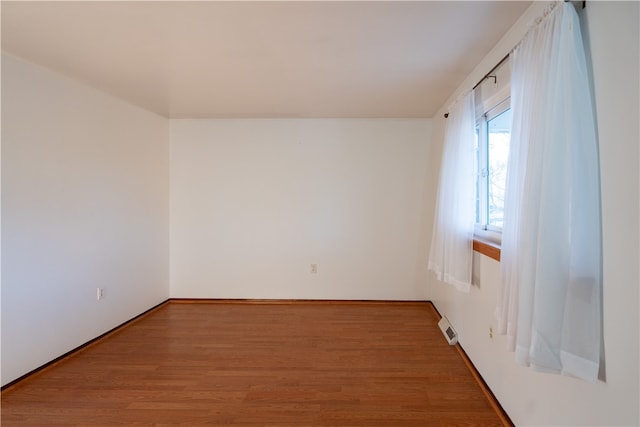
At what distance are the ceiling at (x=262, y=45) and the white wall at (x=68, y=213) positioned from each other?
29 centimetres

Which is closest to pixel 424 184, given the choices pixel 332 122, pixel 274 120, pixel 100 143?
pixel 332 122

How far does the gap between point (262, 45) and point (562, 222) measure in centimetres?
181

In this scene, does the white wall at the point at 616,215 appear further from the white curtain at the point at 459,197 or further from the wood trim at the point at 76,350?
the wood trim at the point at 76,350

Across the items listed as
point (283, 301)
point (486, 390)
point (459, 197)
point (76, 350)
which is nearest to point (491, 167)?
point (459, 197)

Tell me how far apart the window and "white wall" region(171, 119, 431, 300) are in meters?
1.13

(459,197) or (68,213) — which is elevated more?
(459,197)

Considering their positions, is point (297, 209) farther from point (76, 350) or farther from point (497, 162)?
point (76, 350)

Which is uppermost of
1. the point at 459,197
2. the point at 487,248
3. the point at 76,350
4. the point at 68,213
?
the point at 459,197

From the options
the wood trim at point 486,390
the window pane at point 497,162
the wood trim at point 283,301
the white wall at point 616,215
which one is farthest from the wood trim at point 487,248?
the wood trim at point 283,301

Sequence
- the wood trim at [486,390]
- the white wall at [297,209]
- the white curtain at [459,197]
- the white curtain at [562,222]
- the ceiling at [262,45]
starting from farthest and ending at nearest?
the white wall at [297,209] < the white curtain at [459,197] < the wood trim at [486,390] < the ceiling at [262,45] < the white curtain at [562,222]

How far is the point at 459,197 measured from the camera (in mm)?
2094

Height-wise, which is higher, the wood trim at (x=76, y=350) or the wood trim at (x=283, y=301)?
the wood trim at (x=283, y=301)

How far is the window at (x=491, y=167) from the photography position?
1904 mm

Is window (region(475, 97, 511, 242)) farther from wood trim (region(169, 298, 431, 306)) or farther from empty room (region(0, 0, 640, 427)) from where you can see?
wood trim (region(169, 298, 431, 306))
